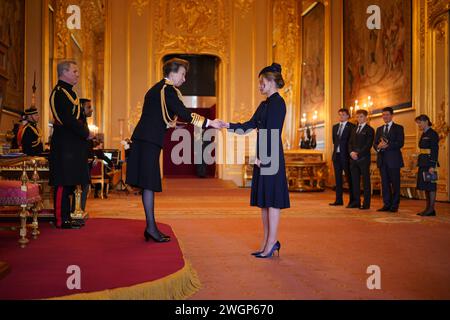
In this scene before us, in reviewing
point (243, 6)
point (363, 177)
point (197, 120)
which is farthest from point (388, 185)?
point (243, 6)

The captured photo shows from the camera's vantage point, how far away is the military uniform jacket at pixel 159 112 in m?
4.00

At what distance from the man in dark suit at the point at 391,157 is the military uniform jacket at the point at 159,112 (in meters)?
4.50

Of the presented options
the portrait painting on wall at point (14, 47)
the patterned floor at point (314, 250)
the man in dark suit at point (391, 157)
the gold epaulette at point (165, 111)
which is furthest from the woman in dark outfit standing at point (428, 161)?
the portrait painting on wall at point (14, 47)

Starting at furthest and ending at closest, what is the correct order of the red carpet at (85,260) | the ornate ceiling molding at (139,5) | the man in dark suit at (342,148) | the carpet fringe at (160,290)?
the ornate ceiling molding at (139,5), the man in dark suit at (342,148), the red carpet at (85,260), the carpet fringe at (160,290)

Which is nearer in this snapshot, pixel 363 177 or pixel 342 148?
pixel 363 177

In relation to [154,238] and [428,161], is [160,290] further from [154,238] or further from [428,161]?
[428,161]

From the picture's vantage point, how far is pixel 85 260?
329 centimetres

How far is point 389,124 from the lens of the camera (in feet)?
24.7

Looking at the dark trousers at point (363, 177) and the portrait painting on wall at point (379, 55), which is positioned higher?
the portrait painting on wall at point (379, 55)

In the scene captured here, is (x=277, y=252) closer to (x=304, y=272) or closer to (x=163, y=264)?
(x=304, y=272)

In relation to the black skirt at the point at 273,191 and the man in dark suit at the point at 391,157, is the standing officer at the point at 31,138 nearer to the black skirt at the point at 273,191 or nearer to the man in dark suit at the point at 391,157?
the black skirt at the point at 273,191

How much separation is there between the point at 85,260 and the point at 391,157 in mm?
5594

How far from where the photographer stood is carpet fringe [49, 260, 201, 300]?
2.49 meters

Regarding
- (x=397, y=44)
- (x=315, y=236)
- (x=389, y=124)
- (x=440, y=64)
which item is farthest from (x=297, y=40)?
(x=315, y=236)
